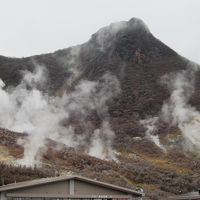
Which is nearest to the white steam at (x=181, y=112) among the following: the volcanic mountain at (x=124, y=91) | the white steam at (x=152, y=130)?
the white steam at (x=152, y=130)

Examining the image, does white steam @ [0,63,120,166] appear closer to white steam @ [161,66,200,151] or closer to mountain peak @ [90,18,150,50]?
white steam @ [161,66,200,151]

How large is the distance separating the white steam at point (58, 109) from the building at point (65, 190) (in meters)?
59.1

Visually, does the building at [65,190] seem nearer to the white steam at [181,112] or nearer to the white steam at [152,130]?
the white steam at [181,112]

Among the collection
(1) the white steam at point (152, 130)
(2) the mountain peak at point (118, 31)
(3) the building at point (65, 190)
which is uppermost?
(2) the mountain peak at point (118, 31)

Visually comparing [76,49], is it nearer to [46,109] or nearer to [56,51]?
[56,51]

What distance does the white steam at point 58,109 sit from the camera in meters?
115

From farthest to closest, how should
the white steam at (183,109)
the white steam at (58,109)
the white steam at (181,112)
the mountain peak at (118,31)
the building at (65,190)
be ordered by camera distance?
the mountain peak at (118,31)
the white steam at (58,109)
the white steam at (181,112)
the white steam at (183,109)
the building at (65,190)

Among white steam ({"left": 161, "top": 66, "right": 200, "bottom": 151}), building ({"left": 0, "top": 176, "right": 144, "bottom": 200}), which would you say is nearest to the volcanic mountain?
white steam ({"left": 161, "top": 66, "right": 200, "bottom": 151})

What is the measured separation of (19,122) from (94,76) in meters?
32.3

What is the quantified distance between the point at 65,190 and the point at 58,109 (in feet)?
340

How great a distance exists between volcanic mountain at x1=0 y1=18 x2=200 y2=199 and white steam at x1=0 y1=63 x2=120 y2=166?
0.99 metres

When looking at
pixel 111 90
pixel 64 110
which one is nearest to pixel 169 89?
pixel 111 90

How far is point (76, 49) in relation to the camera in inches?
6708

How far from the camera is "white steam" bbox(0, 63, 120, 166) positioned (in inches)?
4530
